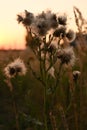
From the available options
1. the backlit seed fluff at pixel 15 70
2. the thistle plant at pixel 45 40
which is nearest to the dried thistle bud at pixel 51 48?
the thistle plant at pixel 45 40

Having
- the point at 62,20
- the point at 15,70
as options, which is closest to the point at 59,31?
the point at 62,20

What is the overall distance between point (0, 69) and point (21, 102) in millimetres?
1125

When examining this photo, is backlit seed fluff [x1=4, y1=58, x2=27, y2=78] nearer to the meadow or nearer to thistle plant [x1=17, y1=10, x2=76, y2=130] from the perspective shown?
the meadow

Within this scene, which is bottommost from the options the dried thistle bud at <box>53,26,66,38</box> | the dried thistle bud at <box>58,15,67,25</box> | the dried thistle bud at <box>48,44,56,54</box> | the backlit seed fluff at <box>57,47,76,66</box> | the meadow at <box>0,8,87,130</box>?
the meadow at <box>0,8,87,130</box>

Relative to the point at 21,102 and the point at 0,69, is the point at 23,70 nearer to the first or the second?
the point at 21,102

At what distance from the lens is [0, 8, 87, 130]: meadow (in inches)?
101

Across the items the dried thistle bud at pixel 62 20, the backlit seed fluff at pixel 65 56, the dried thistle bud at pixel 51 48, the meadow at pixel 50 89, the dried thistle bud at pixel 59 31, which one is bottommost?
the meadow at pixel 50 89

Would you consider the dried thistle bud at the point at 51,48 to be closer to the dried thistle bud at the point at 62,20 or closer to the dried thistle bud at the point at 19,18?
the dried thistle bud at the point at 62,20

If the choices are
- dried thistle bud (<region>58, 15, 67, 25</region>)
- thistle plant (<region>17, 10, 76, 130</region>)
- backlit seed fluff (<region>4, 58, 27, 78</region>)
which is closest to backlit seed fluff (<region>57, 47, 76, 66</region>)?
thistle plant (<region>17, 10, 76, 130</region>)

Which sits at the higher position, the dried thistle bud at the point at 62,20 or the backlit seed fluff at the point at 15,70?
the dried thistle bud at the point at 62,20

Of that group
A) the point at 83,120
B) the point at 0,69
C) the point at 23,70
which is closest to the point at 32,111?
the point at 83,120

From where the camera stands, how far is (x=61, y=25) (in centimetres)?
269

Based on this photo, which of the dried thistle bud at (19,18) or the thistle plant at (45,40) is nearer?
the thistle plant at (45,40)

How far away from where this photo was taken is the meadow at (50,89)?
256 centimetres
